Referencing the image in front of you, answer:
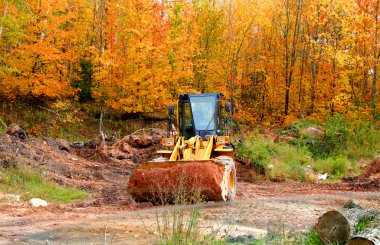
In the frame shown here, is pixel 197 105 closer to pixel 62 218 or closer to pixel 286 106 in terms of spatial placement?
pixel 62 218

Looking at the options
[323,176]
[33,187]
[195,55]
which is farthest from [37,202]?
[195,55]

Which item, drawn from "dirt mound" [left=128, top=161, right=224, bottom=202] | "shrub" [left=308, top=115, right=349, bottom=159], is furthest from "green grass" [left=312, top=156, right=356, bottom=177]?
"dirt mound" [left=128, top=161, right=224, bottom=202]

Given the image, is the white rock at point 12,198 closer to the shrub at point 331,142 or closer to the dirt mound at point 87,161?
the dirt mound at point 87,161

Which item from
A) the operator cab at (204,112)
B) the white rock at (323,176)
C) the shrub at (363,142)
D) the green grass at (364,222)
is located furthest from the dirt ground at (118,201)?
the shrub at (363,142)

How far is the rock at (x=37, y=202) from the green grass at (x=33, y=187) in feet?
2.00

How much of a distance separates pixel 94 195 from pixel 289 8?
73.1 ft

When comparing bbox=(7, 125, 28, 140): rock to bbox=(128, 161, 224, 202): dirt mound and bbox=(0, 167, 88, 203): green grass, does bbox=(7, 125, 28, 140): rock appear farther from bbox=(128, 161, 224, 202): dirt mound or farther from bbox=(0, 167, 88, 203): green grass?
bbox=(128, 161, 224, 202): dirt mound

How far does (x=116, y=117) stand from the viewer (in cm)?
2944

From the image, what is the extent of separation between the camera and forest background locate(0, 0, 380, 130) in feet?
81.1

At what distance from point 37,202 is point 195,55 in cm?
1861

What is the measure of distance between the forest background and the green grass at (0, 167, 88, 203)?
961 centimetres

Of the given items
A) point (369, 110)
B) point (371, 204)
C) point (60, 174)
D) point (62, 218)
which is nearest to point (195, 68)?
point (369, 110)

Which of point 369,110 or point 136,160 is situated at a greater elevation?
point 369,110

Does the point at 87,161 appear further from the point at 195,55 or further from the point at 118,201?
the point at 195,55
